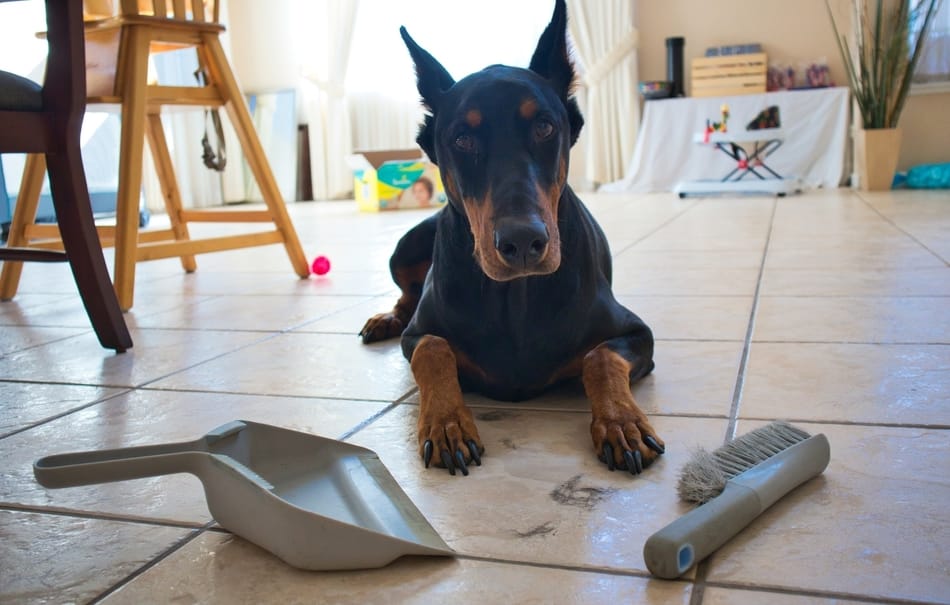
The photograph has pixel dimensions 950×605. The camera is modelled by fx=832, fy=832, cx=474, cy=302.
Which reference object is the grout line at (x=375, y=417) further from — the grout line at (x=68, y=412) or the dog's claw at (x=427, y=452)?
the grout line at (x=68, y=412)

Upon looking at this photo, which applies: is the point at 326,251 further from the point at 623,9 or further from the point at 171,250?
the point at 623,9

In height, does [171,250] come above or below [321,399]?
above

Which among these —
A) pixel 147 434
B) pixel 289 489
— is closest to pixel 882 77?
pixel 147 434

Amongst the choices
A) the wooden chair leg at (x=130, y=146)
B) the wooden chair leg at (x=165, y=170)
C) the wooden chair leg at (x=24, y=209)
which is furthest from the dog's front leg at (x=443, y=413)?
the wooden chair leg at (x=165, y=170)

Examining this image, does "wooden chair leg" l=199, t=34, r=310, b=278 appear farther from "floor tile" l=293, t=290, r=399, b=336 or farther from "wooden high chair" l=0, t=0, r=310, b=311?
"floor tile" l=293, t=290, r=399, b=336

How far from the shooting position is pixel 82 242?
1.94 m

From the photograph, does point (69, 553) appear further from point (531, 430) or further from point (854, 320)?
point (854, 320)

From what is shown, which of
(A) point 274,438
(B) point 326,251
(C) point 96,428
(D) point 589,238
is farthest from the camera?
(B) point 326,251

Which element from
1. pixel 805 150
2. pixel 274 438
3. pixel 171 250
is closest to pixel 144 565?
pixel 274 438

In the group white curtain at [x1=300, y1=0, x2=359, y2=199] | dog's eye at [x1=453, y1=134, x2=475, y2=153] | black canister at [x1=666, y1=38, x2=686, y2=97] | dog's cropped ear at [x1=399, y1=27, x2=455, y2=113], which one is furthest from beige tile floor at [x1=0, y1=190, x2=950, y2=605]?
white curtain at [x1=300, y1=0, x2=359, y2=199]

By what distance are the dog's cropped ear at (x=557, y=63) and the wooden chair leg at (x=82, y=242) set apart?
1.10 meters

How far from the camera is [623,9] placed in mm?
6719

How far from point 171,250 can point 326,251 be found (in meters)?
1.21

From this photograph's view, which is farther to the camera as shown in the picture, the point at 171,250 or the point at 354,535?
the point at 171,250
